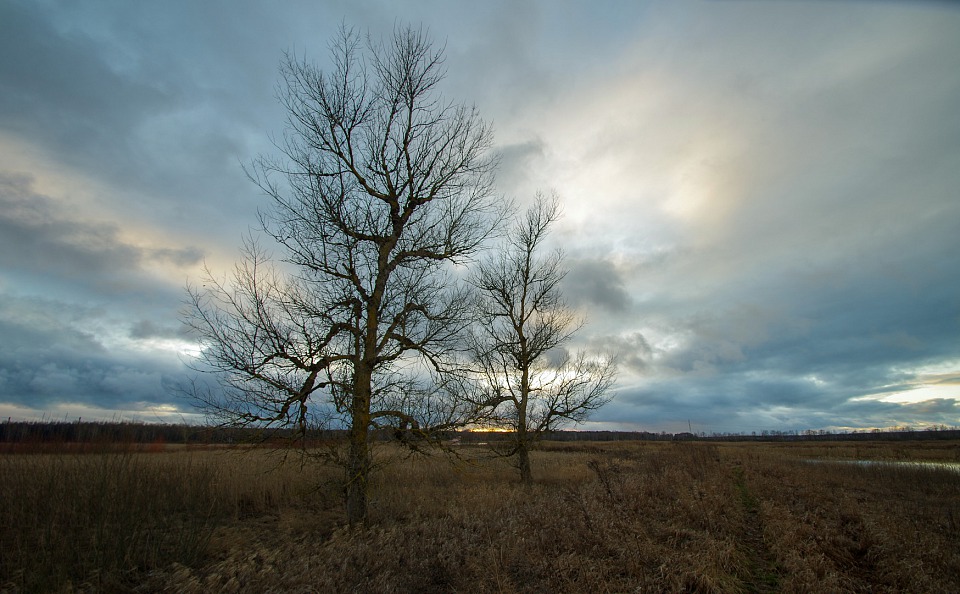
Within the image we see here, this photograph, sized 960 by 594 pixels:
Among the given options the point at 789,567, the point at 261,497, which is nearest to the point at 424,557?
Answer: the point at 789,567

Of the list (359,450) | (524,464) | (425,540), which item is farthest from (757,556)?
(524,464)

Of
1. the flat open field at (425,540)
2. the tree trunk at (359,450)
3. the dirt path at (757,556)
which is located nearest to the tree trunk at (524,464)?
the flat open field at (425,540)

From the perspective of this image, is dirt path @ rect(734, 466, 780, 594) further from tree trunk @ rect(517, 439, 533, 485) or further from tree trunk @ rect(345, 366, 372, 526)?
tree trunk @ rect(517, 439, 533, 485)

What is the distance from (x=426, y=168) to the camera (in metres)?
10.5

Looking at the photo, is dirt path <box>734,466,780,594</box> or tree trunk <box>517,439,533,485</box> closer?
dirt path <box>734,466,780,594</box>

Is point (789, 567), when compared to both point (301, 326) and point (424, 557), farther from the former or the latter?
point (301, 326)

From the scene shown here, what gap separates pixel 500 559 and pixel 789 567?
4746 mm

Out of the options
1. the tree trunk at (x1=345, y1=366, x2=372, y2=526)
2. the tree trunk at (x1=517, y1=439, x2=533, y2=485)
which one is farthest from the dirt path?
the tree trunk at (x1=517, y1=439, x2=533, y2=485)

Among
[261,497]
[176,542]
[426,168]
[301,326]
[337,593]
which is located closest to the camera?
[337,593]

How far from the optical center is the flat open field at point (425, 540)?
6.48 m

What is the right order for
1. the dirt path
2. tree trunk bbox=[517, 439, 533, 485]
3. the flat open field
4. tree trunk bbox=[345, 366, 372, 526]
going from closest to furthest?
the flat open field < the dirt path < tree trunk bbox=[345, 366, 372, 526] < tree trunk bbox=[517, 439, 533, 485]

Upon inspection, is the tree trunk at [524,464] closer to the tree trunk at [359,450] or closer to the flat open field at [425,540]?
the flat open field at [425,540]

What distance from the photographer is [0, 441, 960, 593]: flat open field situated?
6.48 meters

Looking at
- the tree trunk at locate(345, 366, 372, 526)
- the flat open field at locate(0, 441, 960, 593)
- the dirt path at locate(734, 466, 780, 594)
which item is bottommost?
the dirt path at locate(734, 466, 780, 594)
